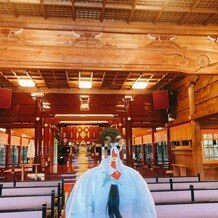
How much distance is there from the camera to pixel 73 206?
6.45ft

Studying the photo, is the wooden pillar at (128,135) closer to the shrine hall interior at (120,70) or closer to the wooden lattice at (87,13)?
the shrine hall interior at (120,70)

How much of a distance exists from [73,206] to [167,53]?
Answer: 4.73m

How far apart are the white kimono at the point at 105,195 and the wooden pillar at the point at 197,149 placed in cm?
728

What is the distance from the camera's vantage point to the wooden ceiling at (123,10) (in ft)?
15.1

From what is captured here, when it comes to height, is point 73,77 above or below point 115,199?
above

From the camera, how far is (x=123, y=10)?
16.1 feet

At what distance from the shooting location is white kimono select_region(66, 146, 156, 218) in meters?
1.97

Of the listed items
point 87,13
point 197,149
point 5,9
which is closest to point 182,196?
point 87,13

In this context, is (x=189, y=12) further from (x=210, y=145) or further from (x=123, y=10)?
(x=210, y=145)

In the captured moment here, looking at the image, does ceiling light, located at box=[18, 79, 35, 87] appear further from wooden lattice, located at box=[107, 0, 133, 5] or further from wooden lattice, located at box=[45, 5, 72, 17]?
wooden lattice, located at box=[107, 0, 133, 5]

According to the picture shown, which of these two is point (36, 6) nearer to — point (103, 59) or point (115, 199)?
point (103, 59)

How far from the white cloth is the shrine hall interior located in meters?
0.31

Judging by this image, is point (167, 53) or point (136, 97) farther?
point (136, 97)

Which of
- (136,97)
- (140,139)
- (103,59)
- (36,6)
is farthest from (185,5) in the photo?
(140,139)
